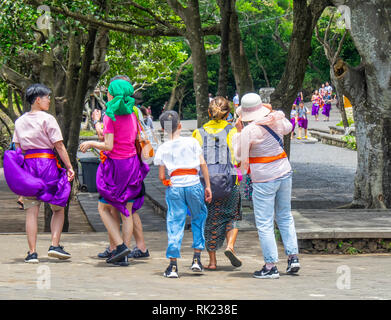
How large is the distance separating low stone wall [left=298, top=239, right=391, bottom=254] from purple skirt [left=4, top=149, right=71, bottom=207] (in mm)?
2928

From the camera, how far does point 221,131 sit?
8.09 meters

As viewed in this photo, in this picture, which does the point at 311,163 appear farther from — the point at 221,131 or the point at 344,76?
the point at 221,131

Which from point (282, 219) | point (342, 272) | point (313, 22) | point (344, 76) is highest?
point (313, 22)

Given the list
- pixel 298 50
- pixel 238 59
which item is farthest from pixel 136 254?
pixel 238 59

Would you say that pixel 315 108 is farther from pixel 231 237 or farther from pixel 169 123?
pixel 169 123

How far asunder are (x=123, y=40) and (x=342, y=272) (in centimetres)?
1631

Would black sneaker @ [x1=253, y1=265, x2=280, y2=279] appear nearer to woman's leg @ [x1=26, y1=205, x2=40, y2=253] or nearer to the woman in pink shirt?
the woman in pink shirt

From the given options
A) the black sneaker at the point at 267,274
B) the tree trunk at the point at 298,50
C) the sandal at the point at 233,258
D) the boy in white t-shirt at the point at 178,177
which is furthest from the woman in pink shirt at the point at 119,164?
the tree trunk at the point at 298,50

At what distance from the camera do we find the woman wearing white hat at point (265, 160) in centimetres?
770

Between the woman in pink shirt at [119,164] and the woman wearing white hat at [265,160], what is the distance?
1.22 m

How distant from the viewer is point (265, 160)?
7766 mm

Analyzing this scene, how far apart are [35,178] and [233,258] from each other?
7.06ft

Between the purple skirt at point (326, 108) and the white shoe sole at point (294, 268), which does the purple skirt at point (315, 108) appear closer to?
the purple skirt at point (326, 108)

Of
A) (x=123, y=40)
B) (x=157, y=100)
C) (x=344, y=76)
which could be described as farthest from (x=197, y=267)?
(x=157, y=100)
